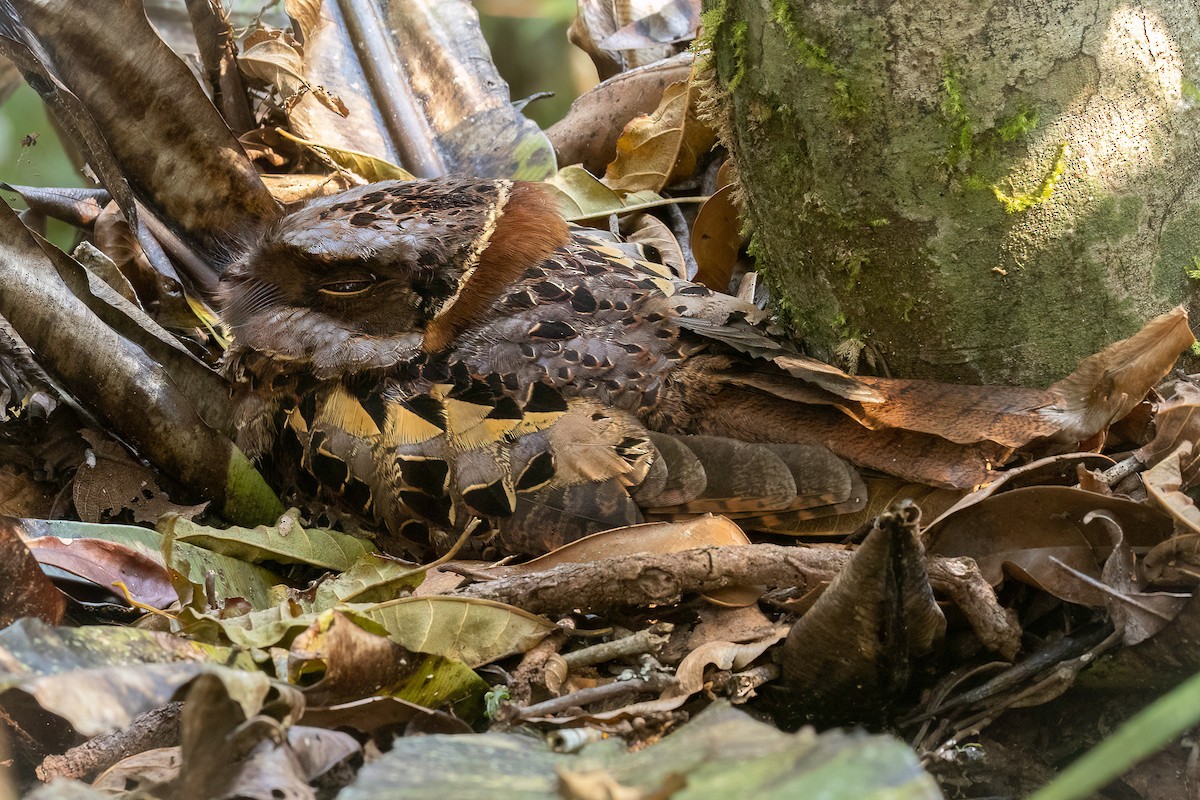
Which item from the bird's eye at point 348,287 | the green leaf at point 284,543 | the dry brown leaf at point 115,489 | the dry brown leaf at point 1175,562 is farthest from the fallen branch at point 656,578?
the dry brown leaf at point 115,489

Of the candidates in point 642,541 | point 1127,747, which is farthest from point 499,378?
point 1127,747

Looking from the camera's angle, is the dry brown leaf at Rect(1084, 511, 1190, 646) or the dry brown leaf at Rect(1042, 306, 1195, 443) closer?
the dry brown leaf at Rect(1084, 511, 1190, 646)

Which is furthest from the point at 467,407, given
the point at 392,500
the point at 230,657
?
the point at 230,657

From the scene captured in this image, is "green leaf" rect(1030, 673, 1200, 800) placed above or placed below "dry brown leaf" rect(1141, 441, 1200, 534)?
above

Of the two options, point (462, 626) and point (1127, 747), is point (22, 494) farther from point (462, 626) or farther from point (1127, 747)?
point (1127, 747)

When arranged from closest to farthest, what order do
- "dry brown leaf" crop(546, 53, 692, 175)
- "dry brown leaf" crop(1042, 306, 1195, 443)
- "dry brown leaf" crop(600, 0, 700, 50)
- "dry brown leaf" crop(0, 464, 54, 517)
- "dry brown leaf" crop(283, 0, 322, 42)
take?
"dry brown leaf" crop(1042, 306, 1195, 443) → "dry brown leaf" crop(0, 464, 54, 517) → "dry brown leaf" crop(546, 53, 692, 175) → "dry brown leaf" crop(283, 0, 322, 42) → "dry brown leaf" crop(600, 0, 700, 50)

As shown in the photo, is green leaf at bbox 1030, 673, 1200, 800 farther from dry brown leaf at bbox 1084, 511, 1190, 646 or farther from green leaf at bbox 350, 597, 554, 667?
green leaf at bbox 350, 597, 554, 667

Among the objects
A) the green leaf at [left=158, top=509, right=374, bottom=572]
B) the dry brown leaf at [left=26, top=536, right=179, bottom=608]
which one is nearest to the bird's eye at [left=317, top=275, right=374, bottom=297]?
the green leaf at [left=158, top=509, right=374, bottom=572]
